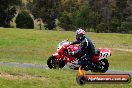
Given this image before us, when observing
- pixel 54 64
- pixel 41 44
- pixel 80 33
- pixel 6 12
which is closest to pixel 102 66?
pixel 80 33

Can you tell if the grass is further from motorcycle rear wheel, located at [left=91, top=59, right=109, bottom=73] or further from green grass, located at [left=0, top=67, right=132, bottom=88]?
motorcycle rear wheel, located at [left=91, top=59, right=109, bottom=73]

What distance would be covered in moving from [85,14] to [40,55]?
4397 centimetres

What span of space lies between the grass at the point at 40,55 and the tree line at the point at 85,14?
74.4 ft

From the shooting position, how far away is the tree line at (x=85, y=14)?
75.1 metres

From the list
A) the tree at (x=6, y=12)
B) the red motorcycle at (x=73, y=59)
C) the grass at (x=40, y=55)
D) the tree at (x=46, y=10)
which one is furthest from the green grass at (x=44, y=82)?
the tree at (x=46, y=10)

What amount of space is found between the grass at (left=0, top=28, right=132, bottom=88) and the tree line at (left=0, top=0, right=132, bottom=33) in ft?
74.4

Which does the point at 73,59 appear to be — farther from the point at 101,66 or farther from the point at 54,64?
the point at 101,66

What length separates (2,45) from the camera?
41.1m

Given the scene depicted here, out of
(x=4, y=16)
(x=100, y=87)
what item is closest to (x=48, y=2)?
(x=4, y=16)

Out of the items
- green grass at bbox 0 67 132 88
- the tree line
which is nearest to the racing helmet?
green grass at bbox 0 67 132 88

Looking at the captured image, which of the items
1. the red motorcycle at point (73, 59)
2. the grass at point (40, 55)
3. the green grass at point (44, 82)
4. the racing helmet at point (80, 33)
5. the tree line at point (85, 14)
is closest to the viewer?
the green grass at point (44, 82)

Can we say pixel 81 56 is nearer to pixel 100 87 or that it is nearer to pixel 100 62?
pixel 100 62

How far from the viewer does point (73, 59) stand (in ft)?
71.1

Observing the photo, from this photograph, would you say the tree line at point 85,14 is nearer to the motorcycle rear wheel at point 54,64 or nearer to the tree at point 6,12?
the tree at point 6,12
